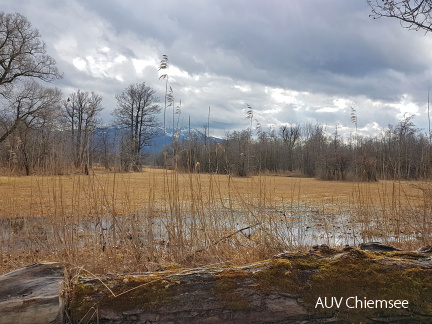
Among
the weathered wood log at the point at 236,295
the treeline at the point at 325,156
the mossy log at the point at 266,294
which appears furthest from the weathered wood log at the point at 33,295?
the treeline at the point at 325,156

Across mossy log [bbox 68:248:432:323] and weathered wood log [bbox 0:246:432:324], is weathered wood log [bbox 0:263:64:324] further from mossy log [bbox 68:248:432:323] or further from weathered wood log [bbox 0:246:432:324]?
mossy log [bbox 68:248:432:323]

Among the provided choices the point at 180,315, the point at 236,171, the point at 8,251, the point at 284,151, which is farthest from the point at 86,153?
the point at 284,151

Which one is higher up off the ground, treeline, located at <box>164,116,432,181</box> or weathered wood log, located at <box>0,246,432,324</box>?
treeline, located at <box>164,116,432,181</box>

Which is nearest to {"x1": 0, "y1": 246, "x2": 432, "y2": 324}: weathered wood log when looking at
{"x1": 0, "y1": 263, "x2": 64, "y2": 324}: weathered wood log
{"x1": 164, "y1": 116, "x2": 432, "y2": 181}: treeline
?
{"x1": 0, "y1": 263, "x2": 64, "y2": 324}: weathered wood log

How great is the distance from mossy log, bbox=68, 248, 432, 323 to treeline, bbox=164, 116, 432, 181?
2150 mm

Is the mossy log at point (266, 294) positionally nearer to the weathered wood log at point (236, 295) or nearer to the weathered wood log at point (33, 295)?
the weathered wood log at point (236, 295)

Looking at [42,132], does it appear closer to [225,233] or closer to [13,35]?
[225,233]

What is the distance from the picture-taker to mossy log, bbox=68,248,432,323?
1726mm

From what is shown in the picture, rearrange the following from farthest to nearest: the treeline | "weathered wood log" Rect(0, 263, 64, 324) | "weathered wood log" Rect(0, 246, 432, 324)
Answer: the treeline → "weathered wood log" Rect(0, 246, 432, 324) → "weathered wood log" Rect(0, 263, 64, 324)

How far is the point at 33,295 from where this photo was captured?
1627 millimetres

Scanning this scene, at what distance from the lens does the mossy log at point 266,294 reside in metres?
1.73

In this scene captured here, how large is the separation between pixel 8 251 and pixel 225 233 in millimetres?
2689

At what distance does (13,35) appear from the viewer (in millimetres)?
20250

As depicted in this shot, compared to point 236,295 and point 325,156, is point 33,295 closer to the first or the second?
point 236,295
